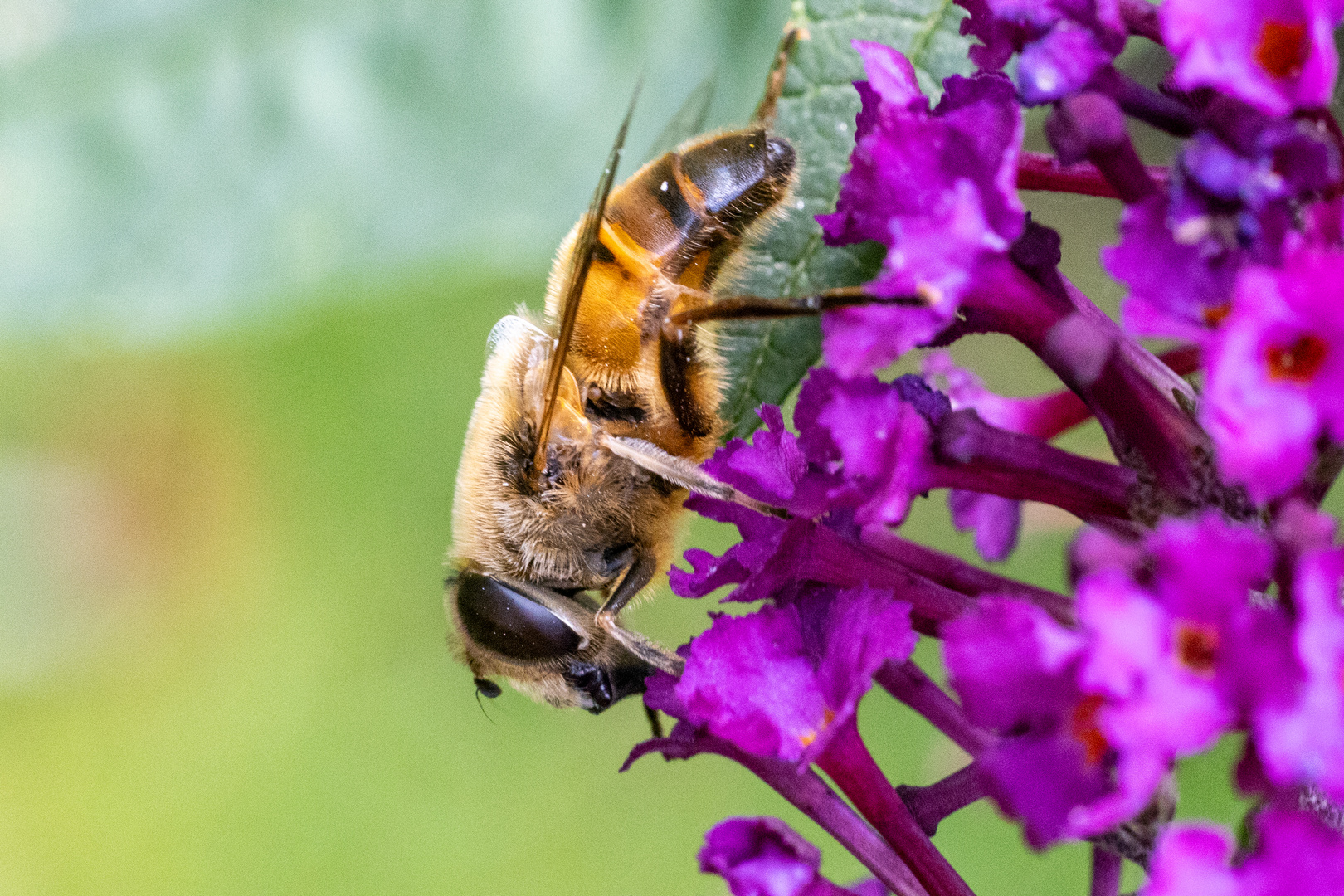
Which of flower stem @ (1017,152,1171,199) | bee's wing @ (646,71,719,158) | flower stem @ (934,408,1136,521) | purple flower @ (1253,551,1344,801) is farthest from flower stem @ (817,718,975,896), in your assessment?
bee's wing @ (646,71,719,158)

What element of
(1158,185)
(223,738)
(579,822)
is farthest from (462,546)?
(223,738)

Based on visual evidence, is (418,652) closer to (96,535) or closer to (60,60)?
(96,535)

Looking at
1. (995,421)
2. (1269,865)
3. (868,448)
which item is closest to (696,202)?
(995,421)

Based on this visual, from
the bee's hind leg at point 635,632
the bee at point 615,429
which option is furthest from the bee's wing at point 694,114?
the bee's hind leg at point 635,632

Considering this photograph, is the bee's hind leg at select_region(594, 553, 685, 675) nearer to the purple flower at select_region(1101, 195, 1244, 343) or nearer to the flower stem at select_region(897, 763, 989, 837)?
the flower stem at select_region(897, 763, 989, 837)

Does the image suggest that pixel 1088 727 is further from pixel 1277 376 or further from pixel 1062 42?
pixel 1062 42

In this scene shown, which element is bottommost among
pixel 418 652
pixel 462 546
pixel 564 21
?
pixel 418 652
